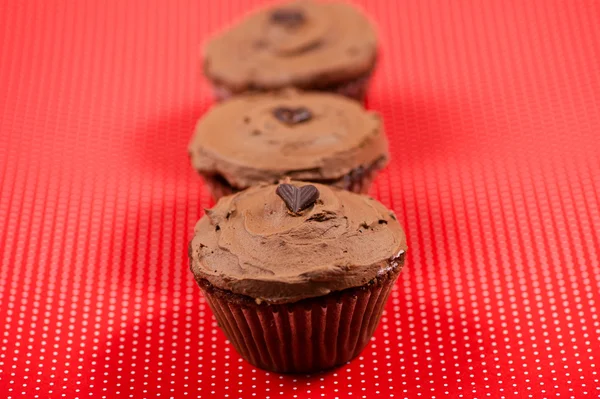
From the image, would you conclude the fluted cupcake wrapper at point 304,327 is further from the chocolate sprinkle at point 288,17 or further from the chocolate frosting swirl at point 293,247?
the chocolate sprinkle at point 288,17

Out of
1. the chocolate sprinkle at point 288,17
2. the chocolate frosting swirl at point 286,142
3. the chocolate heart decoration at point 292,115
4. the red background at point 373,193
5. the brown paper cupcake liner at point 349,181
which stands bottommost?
the red background at point 373,193

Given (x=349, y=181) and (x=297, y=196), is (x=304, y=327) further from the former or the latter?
(x=349, y=181)

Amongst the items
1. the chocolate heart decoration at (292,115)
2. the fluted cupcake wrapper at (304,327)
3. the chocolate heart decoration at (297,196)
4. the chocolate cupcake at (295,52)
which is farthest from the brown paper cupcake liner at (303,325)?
the chocolate cupcake at (295,52)

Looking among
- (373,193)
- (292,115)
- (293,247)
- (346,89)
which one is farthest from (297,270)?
(346,89)

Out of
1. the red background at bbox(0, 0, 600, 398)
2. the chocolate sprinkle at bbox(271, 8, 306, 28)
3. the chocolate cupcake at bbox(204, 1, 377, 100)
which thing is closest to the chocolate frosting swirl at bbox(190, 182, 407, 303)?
the red background at bbox(0, 0, 600, 398)

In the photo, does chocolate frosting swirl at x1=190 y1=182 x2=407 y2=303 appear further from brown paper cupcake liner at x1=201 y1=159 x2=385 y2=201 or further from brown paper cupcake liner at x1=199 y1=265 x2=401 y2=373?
brown paper cupcake liner at x1=201 y1=159 x2=385 y2=201

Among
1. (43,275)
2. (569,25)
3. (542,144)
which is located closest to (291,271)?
(43,275)
